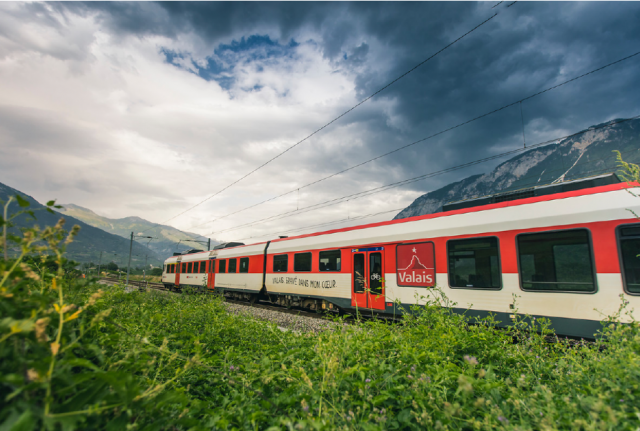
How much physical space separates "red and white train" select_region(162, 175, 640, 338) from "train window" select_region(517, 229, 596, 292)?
0.02 m

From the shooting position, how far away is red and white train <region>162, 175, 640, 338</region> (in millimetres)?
5887

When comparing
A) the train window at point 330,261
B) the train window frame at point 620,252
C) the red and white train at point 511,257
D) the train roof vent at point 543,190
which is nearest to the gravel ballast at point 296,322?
the red and white train at point 511,257

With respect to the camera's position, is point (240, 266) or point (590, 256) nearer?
point (590, 256)

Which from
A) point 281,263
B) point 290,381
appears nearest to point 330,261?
point 281,263

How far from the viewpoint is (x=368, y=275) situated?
10500 millimetres

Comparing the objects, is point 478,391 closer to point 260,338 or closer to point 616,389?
point 616,389

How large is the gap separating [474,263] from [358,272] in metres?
4.11

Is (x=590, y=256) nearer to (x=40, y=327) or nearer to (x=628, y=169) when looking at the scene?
(x=628, y=169)

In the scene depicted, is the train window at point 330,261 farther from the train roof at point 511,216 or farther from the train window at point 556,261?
the train window at point 556,261

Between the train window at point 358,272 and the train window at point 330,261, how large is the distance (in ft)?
2.60

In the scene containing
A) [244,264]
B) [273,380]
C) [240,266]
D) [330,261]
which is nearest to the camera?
[273,380]

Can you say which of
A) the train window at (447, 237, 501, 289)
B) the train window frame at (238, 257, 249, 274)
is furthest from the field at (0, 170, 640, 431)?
the train window frame at (238, 257, 249, 274)

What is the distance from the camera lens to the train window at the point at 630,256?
5.59 meters

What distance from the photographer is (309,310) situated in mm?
14008
